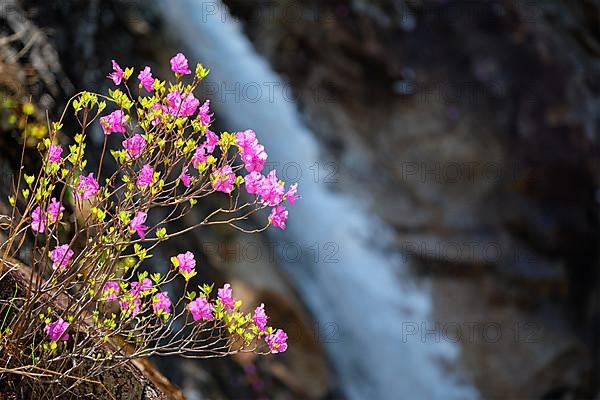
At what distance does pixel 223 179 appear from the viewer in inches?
84.1

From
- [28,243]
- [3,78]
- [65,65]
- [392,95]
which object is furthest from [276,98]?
[28,243]

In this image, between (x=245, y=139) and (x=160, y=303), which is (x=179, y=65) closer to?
(x=245, y=139)

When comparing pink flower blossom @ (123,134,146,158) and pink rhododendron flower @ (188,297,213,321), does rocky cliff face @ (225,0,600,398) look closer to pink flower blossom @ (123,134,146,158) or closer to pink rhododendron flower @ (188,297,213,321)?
pink rhododendron flower @ (188,297,213,321)

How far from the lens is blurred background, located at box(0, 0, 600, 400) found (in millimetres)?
6855

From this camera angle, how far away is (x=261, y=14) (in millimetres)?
8875

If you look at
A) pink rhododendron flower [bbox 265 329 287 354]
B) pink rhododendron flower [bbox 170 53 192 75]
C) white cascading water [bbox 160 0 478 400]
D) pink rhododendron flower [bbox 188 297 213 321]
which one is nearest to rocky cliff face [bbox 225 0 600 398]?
white cascading water [bbox 160 0 478 400]

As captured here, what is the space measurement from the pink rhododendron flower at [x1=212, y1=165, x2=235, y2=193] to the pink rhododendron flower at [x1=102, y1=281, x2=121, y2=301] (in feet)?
1.42

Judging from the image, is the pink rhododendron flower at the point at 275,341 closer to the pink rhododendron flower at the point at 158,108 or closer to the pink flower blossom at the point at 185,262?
the pink flower blossom at the point at 185,262

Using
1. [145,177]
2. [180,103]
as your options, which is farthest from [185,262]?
[180,103]

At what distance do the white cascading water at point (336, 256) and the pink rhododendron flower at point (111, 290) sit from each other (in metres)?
3.73

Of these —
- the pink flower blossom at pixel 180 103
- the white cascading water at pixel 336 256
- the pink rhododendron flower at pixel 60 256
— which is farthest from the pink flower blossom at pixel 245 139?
the white cascading water at pixel 336 256

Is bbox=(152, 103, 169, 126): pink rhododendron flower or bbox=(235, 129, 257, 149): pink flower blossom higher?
bbox=(152, 103, 169, 126): pink rhododendron flower

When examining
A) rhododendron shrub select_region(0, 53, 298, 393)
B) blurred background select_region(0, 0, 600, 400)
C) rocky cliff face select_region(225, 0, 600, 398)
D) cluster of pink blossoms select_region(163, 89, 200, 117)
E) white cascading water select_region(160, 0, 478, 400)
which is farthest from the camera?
rocky cliff face select_region(225, 0, 600, 398)

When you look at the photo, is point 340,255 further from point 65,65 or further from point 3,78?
point 3,78
